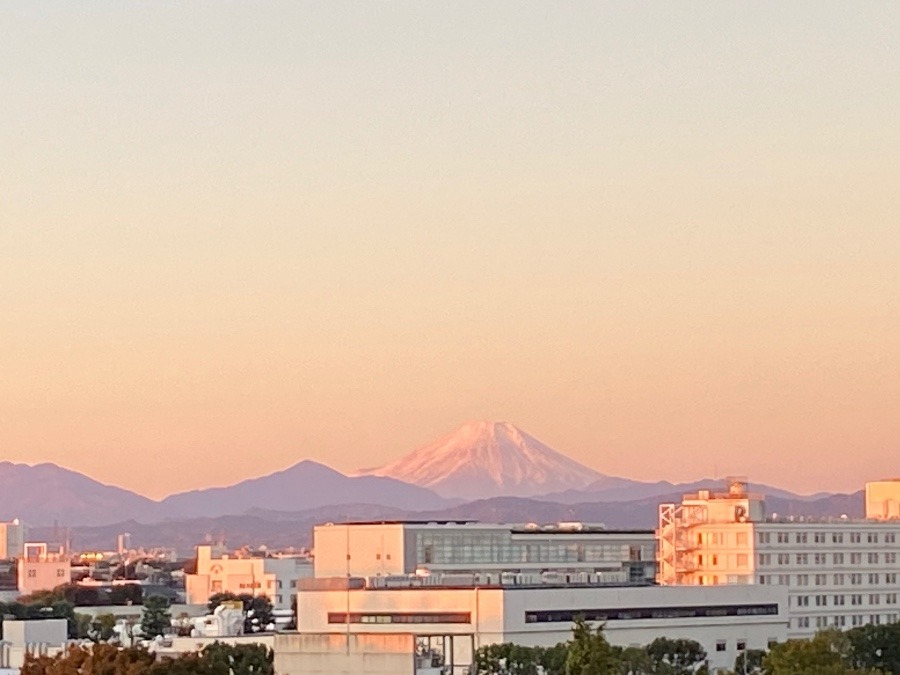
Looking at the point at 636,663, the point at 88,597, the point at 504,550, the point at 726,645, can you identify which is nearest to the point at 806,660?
the point at 636,663

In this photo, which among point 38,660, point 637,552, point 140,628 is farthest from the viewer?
point 637,552

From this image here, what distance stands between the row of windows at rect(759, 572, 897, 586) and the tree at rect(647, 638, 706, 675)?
917 inches

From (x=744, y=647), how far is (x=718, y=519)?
20656 mm

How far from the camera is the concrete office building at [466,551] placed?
15038cm

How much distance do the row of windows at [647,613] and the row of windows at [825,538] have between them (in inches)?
502

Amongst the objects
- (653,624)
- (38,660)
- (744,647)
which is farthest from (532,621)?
(38,660)

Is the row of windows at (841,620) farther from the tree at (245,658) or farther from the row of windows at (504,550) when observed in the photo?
the tree at (245,658)

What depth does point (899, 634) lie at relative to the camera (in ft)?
360

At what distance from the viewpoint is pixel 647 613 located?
381 ft

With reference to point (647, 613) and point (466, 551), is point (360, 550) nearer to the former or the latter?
point (466, 551)

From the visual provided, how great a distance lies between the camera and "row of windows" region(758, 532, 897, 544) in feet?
457

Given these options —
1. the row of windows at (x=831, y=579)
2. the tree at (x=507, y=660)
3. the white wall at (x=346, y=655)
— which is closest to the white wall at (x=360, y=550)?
the row of windows at (x=831, y=579)

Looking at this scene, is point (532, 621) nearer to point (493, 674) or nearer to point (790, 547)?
point (493, 674)

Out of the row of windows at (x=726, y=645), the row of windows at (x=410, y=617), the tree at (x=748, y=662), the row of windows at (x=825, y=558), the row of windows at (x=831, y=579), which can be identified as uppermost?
the row of windows at (x=825, y=558)
